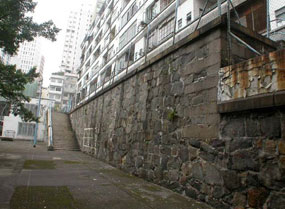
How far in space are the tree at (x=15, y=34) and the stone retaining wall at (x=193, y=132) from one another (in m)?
5.19

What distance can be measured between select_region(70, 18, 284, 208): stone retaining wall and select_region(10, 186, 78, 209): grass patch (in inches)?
91.5

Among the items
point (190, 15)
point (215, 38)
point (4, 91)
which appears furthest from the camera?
point (190, 15)

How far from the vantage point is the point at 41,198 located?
3.65 metres

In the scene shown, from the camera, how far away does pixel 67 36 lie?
3583 inches

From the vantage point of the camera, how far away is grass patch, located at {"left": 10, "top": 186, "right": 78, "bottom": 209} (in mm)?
3305

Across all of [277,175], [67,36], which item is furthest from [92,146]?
[67,36]

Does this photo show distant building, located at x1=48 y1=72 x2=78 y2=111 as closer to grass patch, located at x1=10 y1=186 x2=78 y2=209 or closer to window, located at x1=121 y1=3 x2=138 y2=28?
window, located at x1=121 y1=3 x2=138 y2=28

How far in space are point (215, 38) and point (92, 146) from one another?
956 centimetres

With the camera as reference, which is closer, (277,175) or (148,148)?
(277,175)

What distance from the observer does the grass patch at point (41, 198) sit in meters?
3.30

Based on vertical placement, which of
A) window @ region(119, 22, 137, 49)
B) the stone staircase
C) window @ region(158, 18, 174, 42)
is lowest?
the stone staircase

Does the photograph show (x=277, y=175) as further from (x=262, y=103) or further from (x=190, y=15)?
(x=190, y=15)

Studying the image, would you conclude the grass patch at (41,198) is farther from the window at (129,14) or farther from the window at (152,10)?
the window at (129,14)

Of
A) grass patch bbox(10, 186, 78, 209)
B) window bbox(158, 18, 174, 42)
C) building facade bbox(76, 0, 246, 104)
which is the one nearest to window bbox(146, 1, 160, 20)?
building facade bbox(76, 0, 246, 104)
